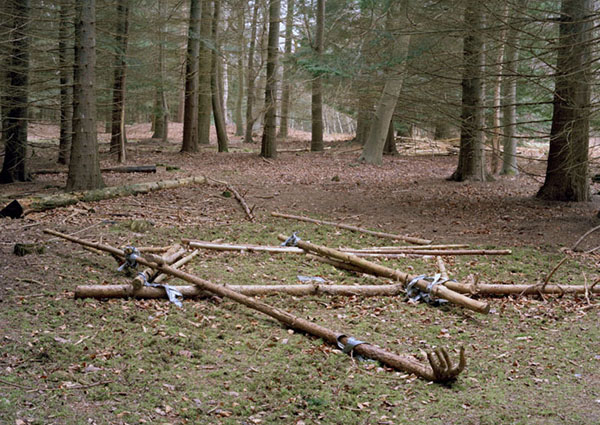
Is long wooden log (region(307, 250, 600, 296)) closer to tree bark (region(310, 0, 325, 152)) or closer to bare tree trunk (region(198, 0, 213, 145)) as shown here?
tree bark (region(310, 0, 325, 152))

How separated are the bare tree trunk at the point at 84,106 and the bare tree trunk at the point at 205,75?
31.9ft

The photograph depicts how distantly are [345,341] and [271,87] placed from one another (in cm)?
1617

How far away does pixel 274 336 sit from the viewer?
545 cm

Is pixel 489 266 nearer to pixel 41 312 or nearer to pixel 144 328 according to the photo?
pixel 144 328

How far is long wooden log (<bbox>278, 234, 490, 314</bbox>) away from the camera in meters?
5.95

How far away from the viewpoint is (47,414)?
3682mm

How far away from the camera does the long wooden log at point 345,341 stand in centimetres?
445

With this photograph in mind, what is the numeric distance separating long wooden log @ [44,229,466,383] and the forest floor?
0.32 feet

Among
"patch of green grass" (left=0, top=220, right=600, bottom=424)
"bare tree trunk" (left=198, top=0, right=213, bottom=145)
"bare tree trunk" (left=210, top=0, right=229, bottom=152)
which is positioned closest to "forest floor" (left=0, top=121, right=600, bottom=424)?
"patch of green grass" (left=0, top=220, right=600, bottom=424)

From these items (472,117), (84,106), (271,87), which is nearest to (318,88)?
(271,87)

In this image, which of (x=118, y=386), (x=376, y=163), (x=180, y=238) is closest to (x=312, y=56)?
(x=376, y=163)

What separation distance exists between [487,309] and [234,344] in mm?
2828

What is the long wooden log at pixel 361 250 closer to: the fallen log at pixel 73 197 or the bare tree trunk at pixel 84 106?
the fallen log at pixel 73 197

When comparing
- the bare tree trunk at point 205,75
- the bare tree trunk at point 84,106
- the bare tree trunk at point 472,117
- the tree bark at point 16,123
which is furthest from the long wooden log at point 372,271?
the bare tree trunk at point 205,75
